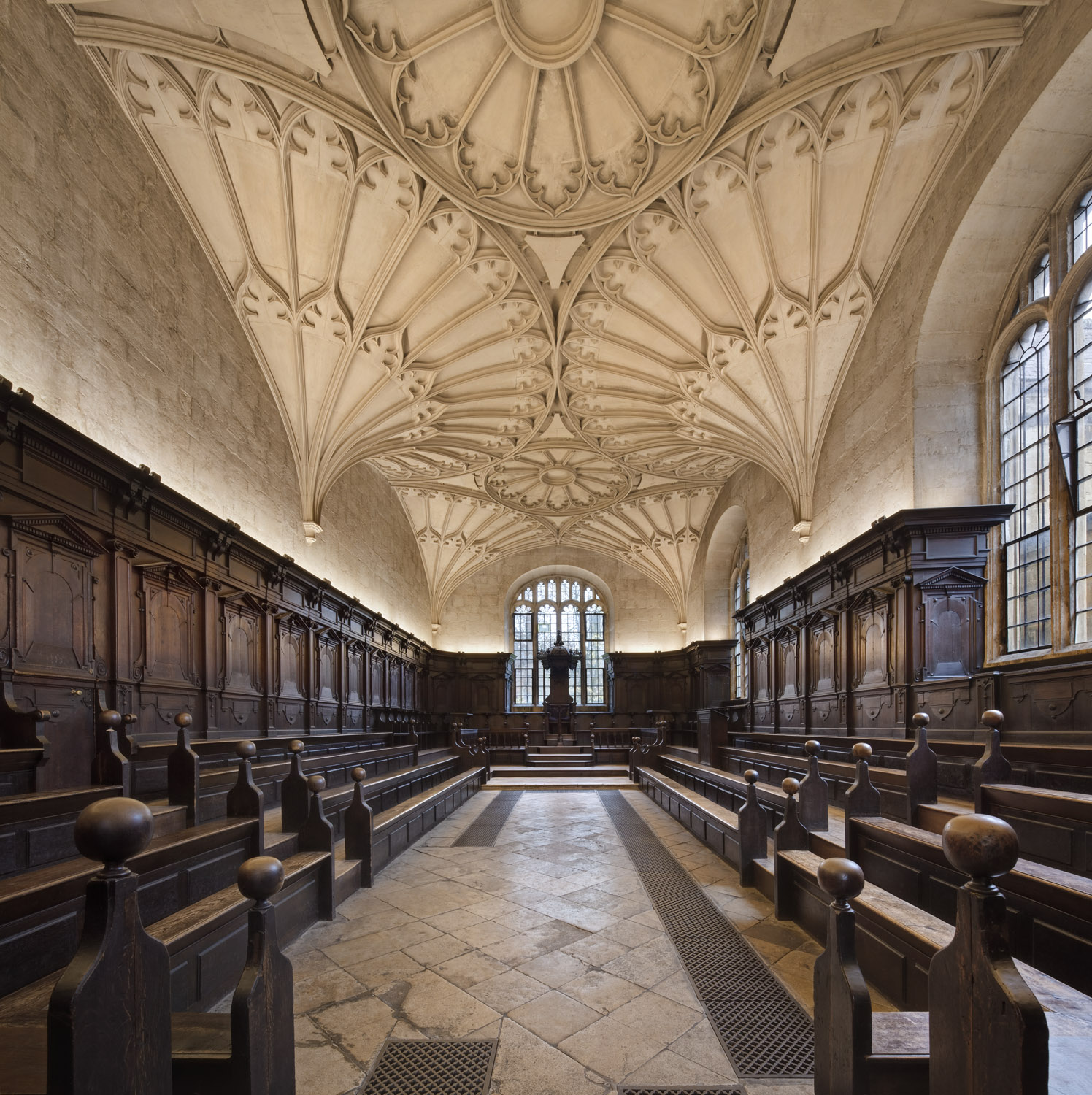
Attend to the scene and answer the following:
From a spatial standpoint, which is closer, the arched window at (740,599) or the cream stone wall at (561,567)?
the arched window at (740,599)

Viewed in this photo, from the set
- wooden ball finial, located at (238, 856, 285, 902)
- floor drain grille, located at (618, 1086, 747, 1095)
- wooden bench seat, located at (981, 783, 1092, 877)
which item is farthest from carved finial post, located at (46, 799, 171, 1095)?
wooden bench seat, located at (981, 783, 1092, 877)

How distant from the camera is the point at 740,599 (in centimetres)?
1861

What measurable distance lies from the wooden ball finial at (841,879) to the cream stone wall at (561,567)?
21.4 meters

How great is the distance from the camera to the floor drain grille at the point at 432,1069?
277cm

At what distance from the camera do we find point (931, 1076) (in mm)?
1627

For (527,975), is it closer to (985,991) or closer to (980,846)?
(985,991)

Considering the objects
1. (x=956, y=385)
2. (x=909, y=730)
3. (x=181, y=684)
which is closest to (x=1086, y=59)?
(x=956, y=385)

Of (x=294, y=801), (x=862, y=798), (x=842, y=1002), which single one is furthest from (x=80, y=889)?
(x=862, y=798)

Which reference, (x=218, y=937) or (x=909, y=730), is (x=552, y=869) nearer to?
(x=218, y=937)

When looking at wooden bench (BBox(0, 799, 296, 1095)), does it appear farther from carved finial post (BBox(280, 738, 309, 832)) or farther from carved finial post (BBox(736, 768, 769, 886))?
carved finial post (BBox(736, 768, 769, 886))

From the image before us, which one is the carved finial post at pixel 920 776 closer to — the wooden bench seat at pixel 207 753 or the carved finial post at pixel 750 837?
the carved finial post at pixel 750 837

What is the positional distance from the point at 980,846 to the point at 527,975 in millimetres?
3318

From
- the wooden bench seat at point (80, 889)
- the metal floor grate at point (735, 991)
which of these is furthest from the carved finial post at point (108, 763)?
the metal floor grate at point (735, 991)

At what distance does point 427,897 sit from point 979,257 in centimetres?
903
